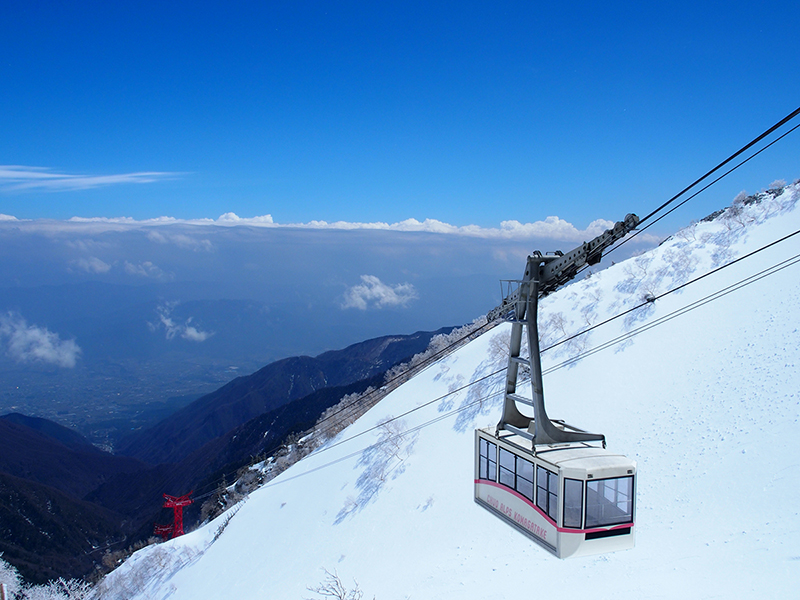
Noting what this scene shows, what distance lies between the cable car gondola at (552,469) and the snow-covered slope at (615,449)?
10.4m

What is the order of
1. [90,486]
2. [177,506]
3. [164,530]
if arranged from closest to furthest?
[164,530] → [177,506] → [90,486]

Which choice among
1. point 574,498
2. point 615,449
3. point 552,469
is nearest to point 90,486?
point 615,449

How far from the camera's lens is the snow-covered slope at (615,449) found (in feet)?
70.5

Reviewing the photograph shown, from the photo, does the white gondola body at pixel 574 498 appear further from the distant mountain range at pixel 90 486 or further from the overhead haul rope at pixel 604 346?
the distant mountain range at pixel 90 486

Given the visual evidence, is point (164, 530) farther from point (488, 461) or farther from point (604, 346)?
point (488, 461)

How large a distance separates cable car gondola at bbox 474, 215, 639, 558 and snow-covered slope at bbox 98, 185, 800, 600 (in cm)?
1037

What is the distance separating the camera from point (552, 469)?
11.7 meters

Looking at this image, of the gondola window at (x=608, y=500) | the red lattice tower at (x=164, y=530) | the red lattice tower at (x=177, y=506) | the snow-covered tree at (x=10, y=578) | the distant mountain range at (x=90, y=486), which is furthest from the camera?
the distant mountain range at (x=90, y=486)

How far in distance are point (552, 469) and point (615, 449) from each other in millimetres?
22821

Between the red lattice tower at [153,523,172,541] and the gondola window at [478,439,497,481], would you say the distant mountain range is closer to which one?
the red lattice tower at [153,523,172,541]

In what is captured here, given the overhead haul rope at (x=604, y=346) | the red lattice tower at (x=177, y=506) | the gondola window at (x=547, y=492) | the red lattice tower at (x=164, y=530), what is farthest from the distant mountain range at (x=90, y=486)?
the gondola window at (x=547, y=492)

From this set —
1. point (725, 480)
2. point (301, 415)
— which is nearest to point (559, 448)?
point (725, 480)

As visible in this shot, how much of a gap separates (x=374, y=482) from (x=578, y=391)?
19669 mm

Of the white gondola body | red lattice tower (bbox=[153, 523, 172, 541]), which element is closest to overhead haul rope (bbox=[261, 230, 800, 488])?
red lattice tower (bbox=[153, 523, 172, 541])
